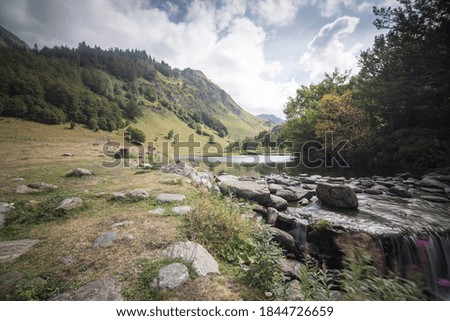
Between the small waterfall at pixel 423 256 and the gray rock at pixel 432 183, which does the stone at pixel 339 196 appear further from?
the gray rock at pixel 432 183

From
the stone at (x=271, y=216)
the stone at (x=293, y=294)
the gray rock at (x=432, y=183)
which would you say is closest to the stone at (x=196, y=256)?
the stone at (x=293, y=294)

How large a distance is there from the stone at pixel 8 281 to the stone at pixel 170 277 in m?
1.96

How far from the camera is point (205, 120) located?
7672 inches

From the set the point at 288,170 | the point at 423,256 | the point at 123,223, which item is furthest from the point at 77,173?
the point at 288,170

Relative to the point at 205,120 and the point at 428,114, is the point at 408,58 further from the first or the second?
the point at 205,120

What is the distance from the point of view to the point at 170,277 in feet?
9.45

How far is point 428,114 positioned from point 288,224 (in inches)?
916

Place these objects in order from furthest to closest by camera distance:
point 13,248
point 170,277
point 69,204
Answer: point 69,204, point 13,248, point 170,277

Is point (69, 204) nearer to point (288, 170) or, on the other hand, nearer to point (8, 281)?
point (8, 281)

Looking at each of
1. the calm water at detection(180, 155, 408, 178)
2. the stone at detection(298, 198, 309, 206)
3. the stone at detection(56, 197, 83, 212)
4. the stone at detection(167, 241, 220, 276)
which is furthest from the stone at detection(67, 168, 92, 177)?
the calm water at detection(180, 155, 408, 178)

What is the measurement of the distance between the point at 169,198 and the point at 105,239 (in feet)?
9.15

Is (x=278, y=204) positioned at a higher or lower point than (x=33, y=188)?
lower

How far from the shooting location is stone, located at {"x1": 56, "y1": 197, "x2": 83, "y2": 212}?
557 cm

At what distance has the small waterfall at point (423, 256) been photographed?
5578 mm
